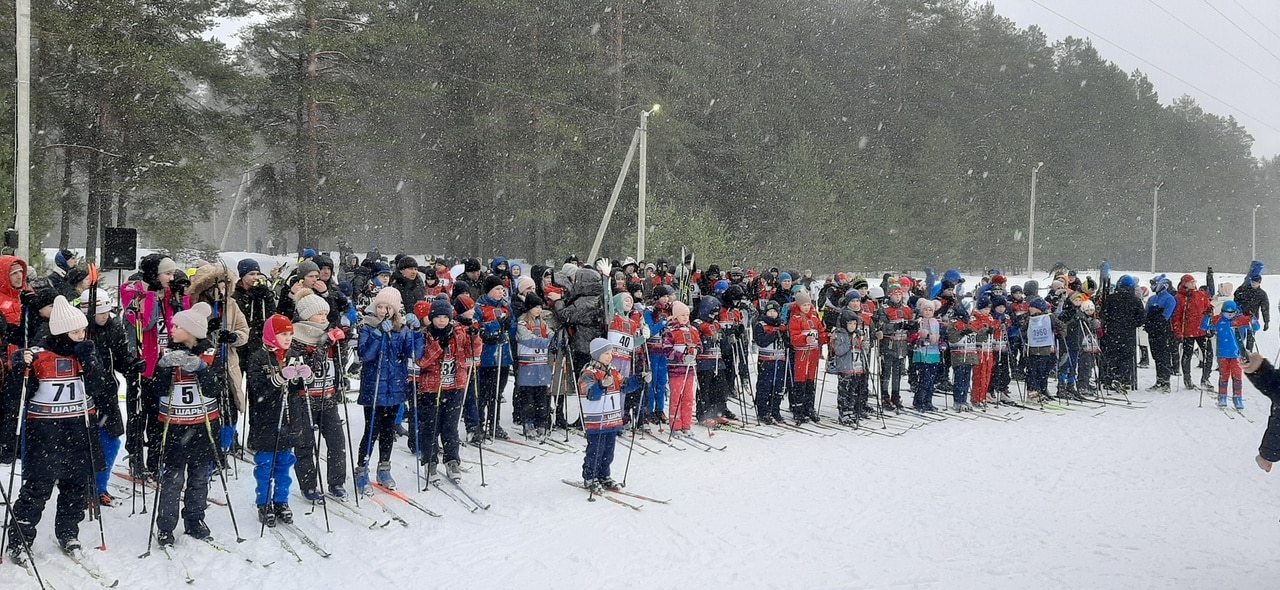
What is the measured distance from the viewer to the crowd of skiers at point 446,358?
5.36m

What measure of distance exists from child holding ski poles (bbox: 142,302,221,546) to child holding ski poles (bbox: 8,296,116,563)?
16.0 inches

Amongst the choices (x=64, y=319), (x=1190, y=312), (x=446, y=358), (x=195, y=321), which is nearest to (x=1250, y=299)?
(x=1190, y=312)

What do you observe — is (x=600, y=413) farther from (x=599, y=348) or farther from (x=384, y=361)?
(x=384, y=361)

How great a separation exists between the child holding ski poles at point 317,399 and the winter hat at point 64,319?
1318mm

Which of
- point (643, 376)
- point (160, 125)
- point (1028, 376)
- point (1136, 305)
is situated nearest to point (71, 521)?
point (643, 376)

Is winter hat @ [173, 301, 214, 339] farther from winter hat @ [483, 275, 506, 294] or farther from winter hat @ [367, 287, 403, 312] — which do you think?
winter hat @ [483, 275, 506, 294]

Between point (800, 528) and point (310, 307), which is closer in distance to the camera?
point (310, 307)

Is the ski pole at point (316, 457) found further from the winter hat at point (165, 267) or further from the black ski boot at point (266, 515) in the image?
the winter hat at point (165, 267)

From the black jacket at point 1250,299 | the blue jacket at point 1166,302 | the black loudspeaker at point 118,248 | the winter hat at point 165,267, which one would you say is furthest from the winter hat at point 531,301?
the black jacket at point 1250,299

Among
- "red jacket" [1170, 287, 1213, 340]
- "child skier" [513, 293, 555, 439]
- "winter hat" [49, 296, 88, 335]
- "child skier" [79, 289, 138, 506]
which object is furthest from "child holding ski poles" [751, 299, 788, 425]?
"red jacket" [1170, 287, 1213, 340]

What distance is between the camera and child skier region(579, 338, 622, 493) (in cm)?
685

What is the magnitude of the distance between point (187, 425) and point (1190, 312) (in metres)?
13.9

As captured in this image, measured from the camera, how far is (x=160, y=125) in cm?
2117

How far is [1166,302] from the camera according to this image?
1323 cm
